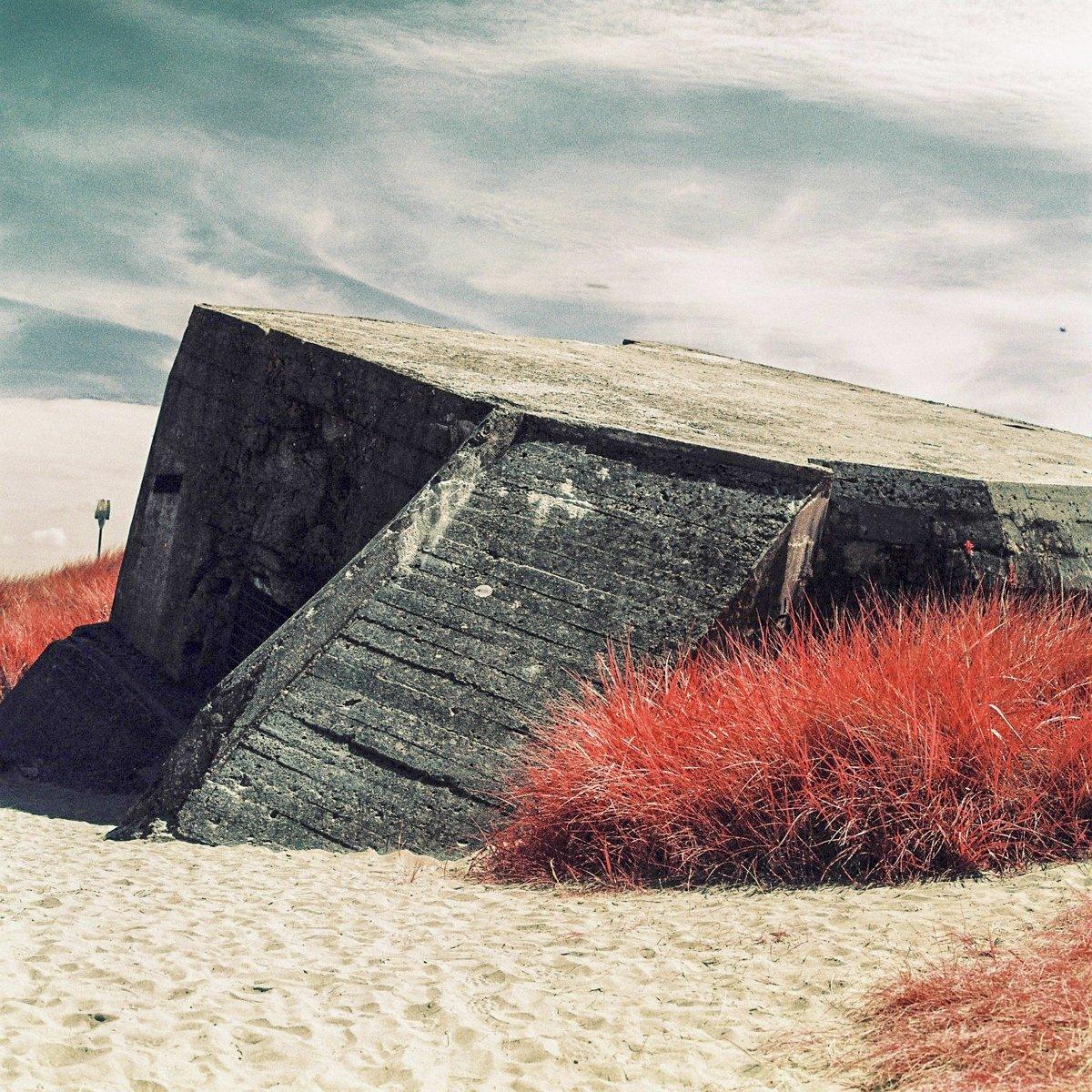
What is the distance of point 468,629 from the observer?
3977mm

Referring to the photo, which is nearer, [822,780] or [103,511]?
[822,780]

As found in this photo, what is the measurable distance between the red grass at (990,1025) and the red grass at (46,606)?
6527 mm

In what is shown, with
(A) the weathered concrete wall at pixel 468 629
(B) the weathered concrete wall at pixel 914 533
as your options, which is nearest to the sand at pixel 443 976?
(A) the weathered concrete wall at pixel 468 629

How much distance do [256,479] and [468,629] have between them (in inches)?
95.2

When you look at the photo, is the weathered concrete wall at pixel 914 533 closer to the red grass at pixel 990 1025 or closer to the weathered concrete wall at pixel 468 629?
the weathered concrete wall at pixel 468 629

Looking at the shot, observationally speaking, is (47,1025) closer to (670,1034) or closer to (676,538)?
(670,1034)

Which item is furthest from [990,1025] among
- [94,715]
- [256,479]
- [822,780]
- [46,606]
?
[46,606]

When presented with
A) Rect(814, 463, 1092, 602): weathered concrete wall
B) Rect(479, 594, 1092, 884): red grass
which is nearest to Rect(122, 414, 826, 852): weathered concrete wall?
Rect(814, 463, 1092, 602): weathered concrete wall

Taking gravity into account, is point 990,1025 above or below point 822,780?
below

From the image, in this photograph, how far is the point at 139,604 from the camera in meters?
6.86

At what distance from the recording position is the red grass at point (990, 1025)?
1937mm

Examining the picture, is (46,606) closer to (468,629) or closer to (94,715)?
(94,715)

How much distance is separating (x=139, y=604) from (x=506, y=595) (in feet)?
11.8

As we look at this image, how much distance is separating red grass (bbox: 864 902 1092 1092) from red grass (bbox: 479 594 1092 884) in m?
0.66
